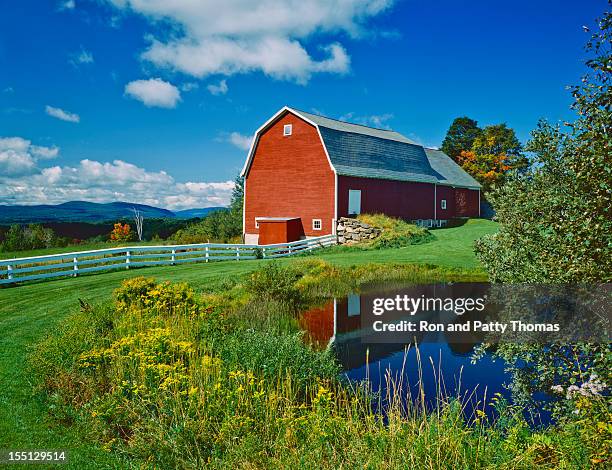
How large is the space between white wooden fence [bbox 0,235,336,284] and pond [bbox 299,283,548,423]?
8405 mm

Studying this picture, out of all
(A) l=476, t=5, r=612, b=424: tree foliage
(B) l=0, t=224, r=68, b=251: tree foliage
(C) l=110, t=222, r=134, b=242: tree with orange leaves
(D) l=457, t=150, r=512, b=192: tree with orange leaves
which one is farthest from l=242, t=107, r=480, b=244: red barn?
(A) l=476, t=5, r=612, b=424: tree foliage

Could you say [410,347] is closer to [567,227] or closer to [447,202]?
[567,227]

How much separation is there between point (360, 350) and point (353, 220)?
56.9ft

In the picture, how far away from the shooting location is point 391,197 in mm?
31625

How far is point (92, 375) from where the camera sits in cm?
727

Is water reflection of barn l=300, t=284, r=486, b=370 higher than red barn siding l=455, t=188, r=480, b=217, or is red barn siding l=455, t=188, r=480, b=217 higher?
red barn siding l=455, t=188, r=480, b=217

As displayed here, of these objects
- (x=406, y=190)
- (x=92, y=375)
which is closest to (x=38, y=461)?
(x=92, y=375)

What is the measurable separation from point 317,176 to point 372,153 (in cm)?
481

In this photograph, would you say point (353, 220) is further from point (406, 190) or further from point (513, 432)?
point (513, 432)

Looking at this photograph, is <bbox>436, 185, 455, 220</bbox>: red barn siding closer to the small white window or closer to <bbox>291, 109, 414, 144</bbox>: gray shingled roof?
<bbox>291, 109, 414, 144</bbox>: gray shingled roof

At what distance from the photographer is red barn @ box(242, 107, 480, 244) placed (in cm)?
2772

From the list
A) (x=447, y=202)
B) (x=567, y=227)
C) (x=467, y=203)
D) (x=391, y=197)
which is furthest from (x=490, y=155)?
(x=567, y=227)

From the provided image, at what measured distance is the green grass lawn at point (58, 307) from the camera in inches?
223

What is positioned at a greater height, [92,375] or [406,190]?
[406,190]
